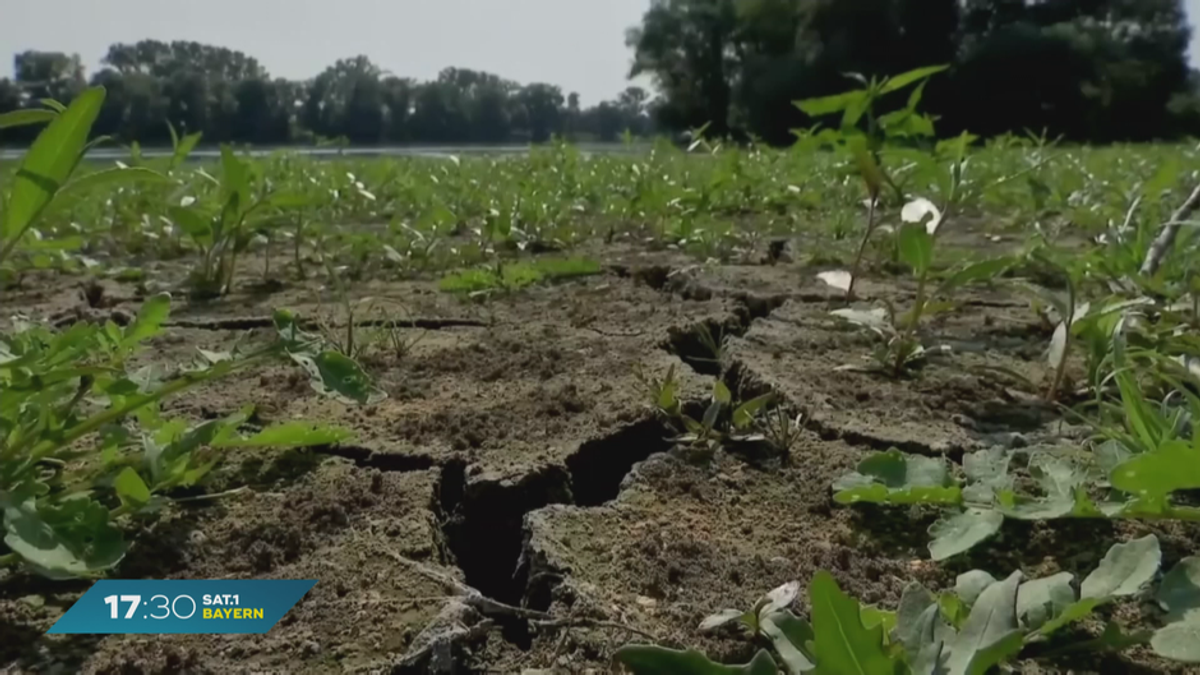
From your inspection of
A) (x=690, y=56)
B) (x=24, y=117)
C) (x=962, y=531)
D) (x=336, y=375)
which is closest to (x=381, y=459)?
(x=336, y=375)

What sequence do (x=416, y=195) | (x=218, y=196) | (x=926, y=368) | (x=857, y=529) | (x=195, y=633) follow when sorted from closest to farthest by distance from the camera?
(x=195, y=633) < (x=857, y=529) < (x=926, y=368) < (x=218, y=196) < (x=416, y=195)

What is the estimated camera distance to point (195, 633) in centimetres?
82

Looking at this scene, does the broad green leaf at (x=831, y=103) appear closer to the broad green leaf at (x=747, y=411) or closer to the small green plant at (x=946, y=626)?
the broad green leaf at (x=747, y=411)

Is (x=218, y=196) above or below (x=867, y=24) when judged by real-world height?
below

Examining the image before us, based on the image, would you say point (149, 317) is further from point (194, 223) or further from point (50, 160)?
point (194, 223)

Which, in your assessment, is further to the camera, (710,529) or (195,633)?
(710,529)

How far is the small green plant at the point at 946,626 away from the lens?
0.62 m

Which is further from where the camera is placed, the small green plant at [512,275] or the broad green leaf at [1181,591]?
the small green plant at [512,275]

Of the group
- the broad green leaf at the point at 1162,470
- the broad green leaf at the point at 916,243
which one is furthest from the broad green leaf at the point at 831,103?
the broad green leaf at the point at 1162,470

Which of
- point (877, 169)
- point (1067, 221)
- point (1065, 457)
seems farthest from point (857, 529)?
point (1067, 221)

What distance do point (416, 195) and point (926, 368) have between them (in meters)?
2.69

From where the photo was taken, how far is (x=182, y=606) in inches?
33.9

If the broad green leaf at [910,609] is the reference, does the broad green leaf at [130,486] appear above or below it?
above

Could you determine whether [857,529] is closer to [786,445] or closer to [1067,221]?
[786,445]
